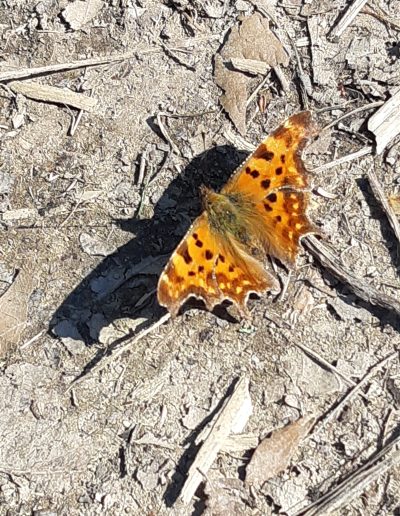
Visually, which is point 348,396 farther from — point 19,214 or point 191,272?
point 19,214

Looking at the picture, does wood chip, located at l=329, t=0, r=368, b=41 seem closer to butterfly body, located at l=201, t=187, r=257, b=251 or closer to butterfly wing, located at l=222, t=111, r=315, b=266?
butterfly wing, located at l=222, t=111, r=315, b=266

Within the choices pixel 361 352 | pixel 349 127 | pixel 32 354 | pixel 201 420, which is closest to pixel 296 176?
pixel 349 127

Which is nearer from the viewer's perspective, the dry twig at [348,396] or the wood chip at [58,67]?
the dry twig at [348,396]

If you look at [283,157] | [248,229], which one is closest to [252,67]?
[283,157]

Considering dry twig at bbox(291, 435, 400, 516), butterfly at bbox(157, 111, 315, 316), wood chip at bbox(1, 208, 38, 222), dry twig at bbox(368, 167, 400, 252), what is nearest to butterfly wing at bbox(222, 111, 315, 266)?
butterfly at bbox(157, 111, 315, 316)

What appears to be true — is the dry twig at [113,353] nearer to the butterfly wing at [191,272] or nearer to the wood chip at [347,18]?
the butterfly wing at [191,272]

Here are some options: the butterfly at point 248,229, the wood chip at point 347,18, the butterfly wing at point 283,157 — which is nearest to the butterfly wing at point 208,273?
the butterfly at point 248,229
